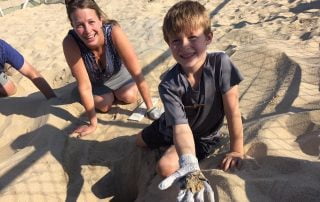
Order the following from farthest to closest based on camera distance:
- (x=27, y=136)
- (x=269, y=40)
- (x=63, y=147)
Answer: (x=269, y=40) → (x=27, y=136) → (x=63, y=147)

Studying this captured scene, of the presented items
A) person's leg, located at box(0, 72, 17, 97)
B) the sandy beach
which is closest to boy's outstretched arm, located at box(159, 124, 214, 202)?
the sandy beach

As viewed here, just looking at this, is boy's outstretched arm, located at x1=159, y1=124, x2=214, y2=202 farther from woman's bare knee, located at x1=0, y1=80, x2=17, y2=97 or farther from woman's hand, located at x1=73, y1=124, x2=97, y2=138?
woman's bare knee, located at x1=0, y1=80, x2=17, y2=97

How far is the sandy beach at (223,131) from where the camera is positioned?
80.0 inches

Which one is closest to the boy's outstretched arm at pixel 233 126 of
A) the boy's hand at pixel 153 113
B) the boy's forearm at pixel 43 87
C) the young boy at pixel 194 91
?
the young boy at pixel 194 91

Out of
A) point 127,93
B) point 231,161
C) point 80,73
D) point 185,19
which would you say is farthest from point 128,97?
point 185,19

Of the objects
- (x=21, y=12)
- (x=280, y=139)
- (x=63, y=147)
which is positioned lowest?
(x=21, y=12)

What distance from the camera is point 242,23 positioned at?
460 centimetres

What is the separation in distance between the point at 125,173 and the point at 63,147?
518mm

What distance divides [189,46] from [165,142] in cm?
75

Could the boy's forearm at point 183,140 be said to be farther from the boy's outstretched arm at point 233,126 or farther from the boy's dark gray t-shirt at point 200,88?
the boy's outstretched arm at point 233,126

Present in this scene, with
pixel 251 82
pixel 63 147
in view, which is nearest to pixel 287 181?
pixel 251 82

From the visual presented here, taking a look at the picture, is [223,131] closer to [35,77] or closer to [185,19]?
[185,19]

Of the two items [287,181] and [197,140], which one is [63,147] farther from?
[287,181]

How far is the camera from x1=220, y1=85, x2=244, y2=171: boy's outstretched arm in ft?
6.86
